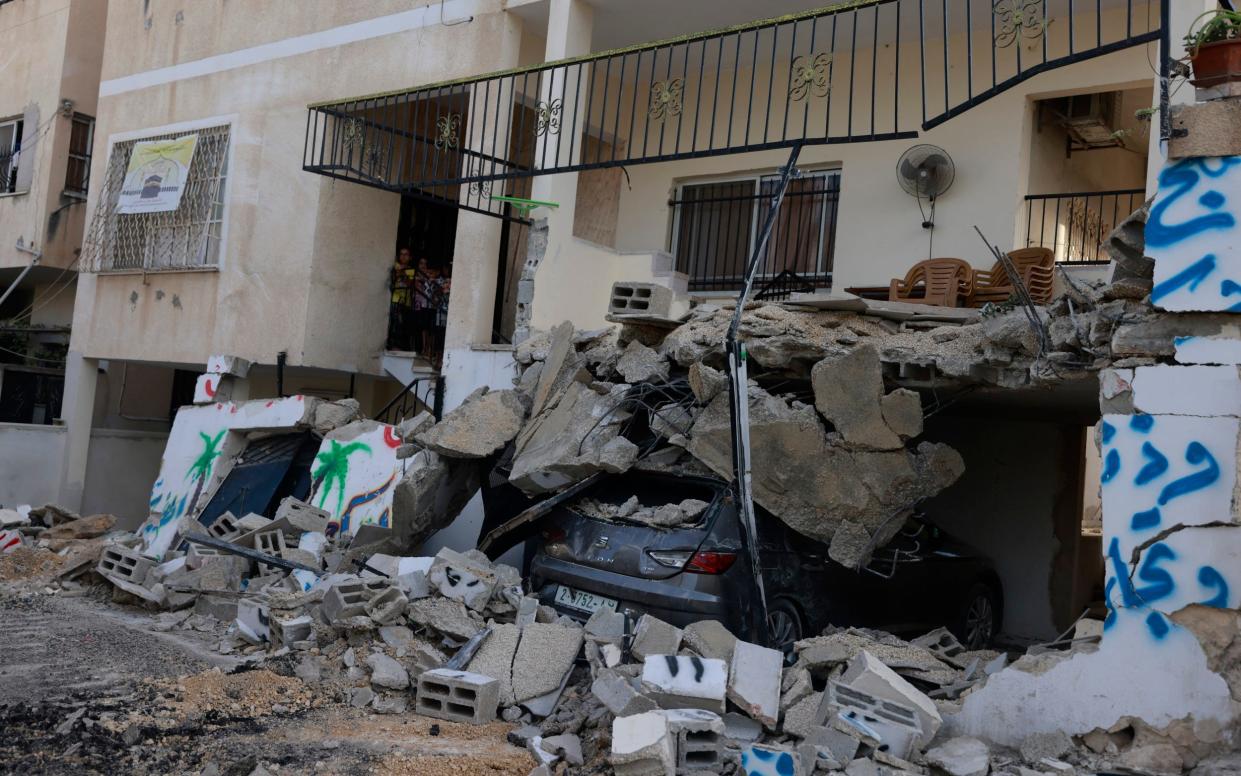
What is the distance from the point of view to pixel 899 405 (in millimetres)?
6406

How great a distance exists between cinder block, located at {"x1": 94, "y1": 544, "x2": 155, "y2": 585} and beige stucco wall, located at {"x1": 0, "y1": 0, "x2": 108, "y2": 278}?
10.0 meters

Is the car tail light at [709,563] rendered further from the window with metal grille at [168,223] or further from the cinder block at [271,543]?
the window with metal grille at [168,223]

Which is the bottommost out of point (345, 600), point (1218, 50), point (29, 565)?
point (29, 565)

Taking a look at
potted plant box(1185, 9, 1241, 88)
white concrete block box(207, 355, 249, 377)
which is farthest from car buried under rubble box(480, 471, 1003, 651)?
white concrete block box(207, 355, 249, 377)

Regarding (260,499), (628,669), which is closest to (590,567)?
(628,669)

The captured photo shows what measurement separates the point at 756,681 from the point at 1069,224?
727 centimetres

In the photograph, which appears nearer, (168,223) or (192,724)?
(192,724)

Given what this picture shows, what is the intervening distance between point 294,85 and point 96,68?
251 inches

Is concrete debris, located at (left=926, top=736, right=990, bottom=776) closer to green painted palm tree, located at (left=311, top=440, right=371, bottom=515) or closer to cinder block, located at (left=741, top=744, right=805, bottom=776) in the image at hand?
cinder block, located at (left=741, top=744, right=805, bottom=776)

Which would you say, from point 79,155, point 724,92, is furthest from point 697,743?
point 79,155

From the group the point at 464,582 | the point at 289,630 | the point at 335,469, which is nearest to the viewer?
the point at 289,630

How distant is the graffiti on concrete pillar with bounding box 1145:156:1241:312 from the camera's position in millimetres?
4887

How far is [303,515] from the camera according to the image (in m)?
9.62

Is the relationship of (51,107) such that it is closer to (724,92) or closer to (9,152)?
(9,152)
